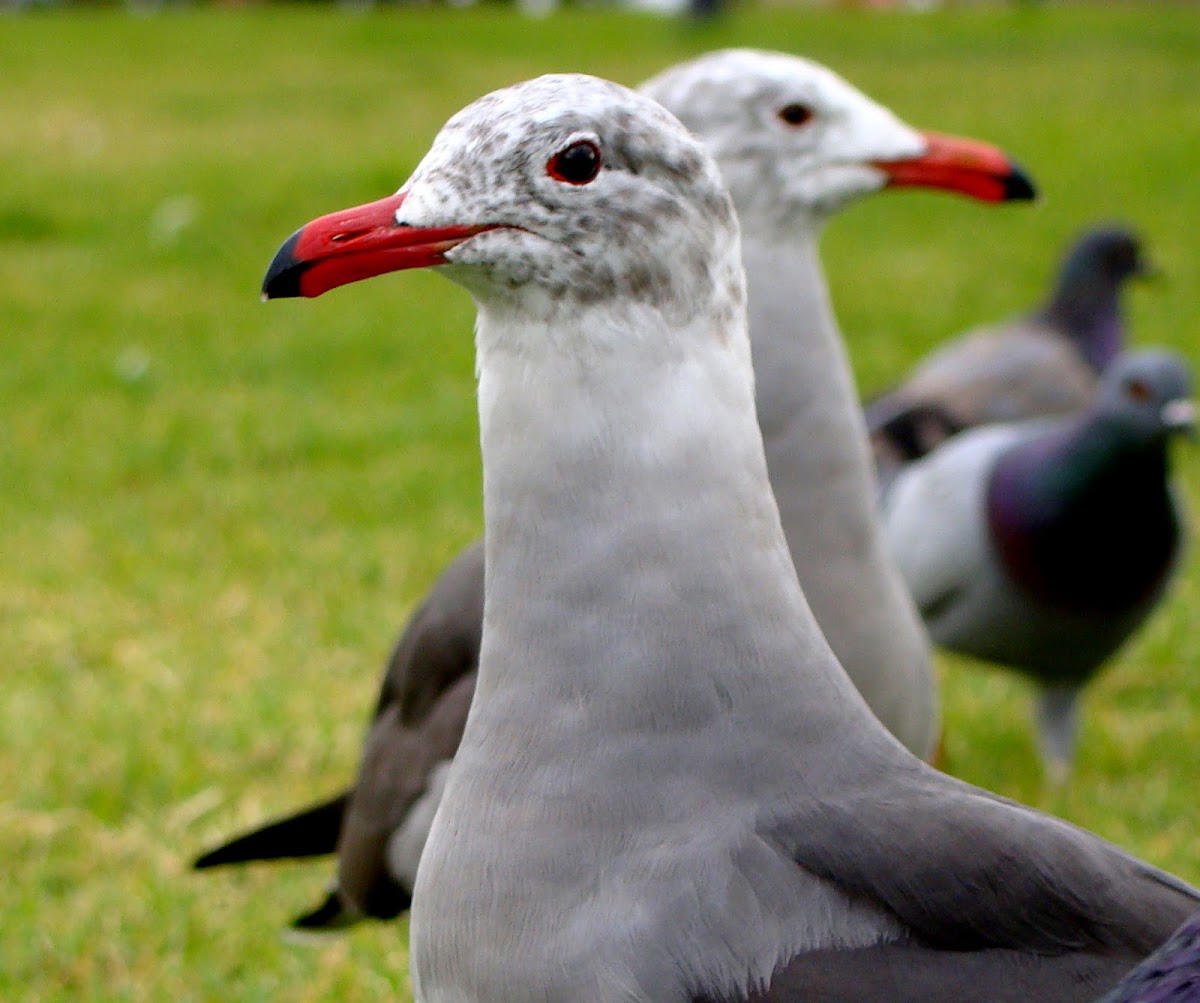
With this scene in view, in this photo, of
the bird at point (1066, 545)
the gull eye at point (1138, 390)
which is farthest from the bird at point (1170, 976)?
the gull eye at point (1138, 390)

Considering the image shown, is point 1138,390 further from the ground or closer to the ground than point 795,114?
closer to the ground

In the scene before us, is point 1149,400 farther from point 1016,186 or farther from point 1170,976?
point 1170,976

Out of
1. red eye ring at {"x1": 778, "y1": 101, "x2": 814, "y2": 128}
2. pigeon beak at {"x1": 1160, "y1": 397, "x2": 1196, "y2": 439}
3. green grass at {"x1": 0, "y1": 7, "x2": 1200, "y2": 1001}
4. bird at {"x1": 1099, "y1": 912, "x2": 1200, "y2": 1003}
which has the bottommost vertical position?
green grass at {"x1": 0, "y1": 7, "x2": 1200, "y2": 1001}

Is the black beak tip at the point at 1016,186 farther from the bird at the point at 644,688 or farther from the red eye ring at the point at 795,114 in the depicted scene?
the bird at the point at 644,688

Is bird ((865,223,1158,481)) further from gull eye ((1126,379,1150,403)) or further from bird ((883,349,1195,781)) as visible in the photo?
gull eye ((1126,379,1150,403))

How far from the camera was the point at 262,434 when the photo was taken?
288 inches

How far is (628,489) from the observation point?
6.73 feet

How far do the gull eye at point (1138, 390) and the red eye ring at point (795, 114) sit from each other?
1656 mm

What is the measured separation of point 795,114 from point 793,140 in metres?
0.06

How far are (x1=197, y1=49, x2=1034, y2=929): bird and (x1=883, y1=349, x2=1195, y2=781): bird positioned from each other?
135 cm

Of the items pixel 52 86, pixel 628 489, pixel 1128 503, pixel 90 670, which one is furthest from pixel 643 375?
pixel 52 86

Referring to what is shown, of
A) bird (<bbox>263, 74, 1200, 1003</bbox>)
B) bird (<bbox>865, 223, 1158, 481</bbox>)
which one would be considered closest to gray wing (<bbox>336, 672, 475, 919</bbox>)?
bird (<bbox>263, 74, 1200, 1003</bbox>)

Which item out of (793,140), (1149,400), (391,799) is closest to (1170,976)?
(391,799)

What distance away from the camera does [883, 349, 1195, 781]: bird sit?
455 centimetres
